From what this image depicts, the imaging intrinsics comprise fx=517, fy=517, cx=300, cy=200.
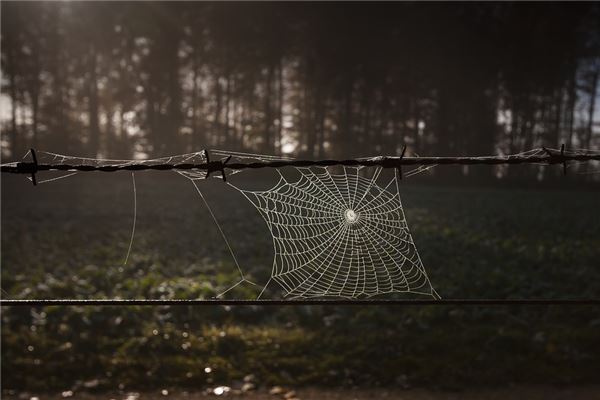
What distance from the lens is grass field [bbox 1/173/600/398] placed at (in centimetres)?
533

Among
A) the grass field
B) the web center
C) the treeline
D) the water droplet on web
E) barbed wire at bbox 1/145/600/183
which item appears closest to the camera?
barbed wire at bbox 1/145/600/183

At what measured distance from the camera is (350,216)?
14.2ft

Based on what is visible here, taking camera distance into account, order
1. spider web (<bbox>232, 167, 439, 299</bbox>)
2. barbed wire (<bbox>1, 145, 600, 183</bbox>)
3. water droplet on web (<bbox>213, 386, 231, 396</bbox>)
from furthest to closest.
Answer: water droplet on web (<bbox>213, 386, 231, 396</bbox>), spider web (<bbox>232, 167, 439, 299</bbox>), barbed wire (<bbox>1, 145, 600, 183</bbox>)

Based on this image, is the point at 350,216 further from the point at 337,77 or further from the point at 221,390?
the point at 337,77

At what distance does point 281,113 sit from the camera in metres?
31.0

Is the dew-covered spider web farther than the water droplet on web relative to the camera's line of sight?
No

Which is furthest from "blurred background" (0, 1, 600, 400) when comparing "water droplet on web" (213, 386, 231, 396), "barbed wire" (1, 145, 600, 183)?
"barbed wire" (1, 145, 600, 183)

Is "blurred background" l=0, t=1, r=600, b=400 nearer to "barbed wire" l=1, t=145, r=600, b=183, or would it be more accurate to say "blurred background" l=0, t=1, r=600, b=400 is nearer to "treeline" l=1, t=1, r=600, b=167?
"treeline" l=1, t=1, r=600, b=167

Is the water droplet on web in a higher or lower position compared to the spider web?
lower

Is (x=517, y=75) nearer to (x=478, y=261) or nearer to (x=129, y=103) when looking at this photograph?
(x=129, y=103)

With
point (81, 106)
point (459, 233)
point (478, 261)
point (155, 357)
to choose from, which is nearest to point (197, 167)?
point (155, 357)

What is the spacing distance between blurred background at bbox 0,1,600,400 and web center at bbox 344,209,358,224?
6.07ft

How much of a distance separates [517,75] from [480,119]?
3.58 m

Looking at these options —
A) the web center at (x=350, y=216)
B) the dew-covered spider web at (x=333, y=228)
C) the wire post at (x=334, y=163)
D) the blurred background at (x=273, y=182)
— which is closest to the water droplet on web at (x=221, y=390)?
the blurred background at (x=273, y=182)
